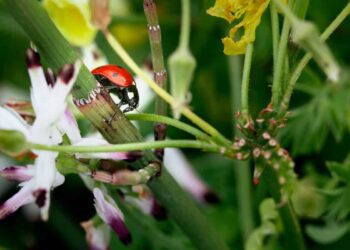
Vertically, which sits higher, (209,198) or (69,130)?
(209,198)

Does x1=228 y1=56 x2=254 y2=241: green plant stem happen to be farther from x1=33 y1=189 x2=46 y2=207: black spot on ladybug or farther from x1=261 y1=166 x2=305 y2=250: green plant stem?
x1=33 y1=189 x2=46 y2=207: black spot on ladybug

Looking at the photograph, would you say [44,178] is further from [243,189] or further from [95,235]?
[243,189]

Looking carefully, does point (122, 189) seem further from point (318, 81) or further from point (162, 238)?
point (318, 81)

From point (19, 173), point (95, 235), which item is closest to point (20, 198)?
point (19, 173)

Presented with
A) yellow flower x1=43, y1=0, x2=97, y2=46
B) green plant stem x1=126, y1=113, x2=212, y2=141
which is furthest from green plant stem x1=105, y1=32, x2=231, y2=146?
yellow flower x1=43, y1=0, x2=97, y2=46

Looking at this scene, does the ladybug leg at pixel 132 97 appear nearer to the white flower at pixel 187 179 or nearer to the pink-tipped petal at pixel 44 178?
the pink-tipped petal at pixel 44 178

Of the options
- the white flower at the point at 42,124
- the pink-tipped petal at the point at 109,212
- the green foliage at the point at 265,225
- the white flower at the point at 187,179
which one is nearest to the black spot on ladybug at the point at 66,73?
the white flower at the point at 42,124
